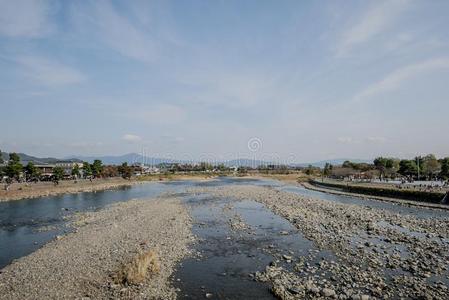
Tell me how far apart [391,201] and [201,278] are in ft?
110

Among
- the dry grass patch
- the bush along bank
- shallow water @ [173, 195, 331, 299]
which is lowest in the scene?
shallow water @ [173, 195, 331, 299]

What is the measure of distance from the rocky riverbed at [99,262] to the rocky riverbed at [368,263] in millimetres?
4922

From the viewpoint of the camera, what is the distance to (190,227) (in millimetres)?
26750

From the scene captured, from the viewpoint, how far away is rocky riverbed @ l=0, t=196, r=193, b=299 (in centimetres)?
1339

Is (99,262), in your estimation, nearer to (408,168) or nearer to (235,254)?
(235,254)

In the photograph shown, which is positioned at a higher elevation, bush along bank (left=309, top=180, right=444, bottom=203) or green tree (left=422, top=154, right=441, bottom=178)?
green tree (left=422, top=154, right=441, bottom=178)

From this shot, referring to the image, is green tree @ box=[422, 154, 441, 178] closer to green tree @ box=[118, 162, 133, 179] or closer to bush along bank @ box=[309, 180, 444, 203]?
bush along bank @ box=[309, 180, 444, 203]

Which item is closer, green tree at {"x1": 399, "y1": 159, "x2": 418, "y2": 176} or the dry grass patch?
the dry grass patch

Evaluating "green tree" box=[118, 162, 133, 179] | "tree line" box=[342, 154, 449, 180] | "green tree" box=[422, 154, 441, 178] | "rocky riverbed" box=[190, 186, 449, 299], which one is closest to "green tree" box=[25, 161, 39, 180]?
"green tree" box=[118, 162, 133, 179]

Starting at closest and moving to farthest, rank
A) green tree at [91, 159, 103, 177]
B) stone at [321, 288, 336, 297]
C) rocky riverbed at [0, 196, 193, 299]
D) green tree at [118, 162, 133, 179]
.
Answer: stone at [321, 288, 336, 297] → rocky riverbed at [0, 196, 193, 299] → green tree at [91, 159, 103, 177] → green tree at [118, 162, 133, 179]

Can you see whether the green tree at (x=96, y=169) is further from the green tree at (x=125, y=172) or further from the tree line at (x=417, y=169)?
the tree line at (x=417, y=169)

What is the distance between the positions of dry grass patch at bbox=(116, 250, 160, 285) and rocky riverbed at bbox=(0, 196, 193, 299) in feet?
0.30

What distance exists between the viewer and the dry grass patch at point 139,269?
556 inches

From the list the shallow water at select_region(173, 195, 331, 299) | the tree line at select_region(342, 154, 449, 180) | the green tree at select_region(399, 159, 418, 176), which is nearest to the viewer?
the shallow water at select_region(173, 195, 331, 299)
